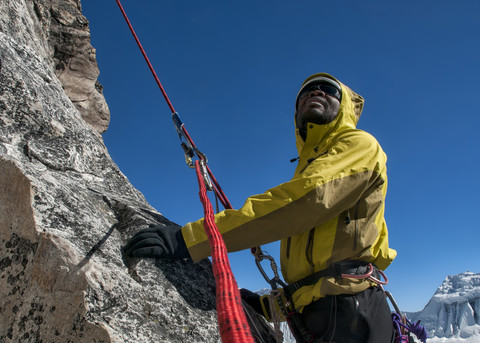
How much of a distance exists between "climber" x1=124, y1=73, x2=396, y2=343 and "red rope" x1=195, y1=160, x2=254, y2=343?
39cm

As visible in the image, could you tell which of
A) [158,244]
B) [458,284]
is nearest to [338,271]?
[158,244]

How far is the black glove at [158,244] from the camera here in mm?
2791

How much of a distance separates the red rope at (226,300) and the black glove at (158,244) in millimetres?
505

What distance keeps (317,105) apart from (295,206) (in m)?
1.66

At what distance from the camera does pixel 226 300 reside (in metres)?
1.80

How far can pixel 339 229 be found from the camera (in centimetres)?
274

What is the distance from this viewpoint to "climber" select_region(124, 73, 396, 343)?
8.52 ft

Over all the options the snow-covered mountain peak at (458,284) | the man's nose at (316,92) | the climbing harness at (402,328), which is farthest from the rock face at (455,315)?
the man's nose at (316,92)

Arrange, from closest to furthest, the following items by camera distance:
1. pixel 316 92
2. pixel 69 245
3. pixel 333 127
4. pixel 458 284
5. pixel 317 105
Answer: pixel 69 245 → pixel 333 127 → pixel 317 105 → pixel 316 92 → pixel 458 284

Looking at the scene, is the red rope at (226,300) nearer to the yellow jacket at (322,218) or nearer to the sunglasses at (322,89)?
the yellow jacket at (322,218)

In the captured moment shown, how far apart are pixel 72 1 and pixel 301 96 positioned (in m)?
8.87

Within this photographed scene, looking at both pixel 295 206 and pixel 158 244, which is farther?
pixel 158 244

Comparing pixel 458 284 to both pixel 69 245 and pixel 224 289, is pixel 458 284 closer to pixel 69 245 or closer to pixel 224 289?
pixel 224 289

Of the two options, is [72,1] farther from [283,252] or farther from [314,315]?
[314,315]
